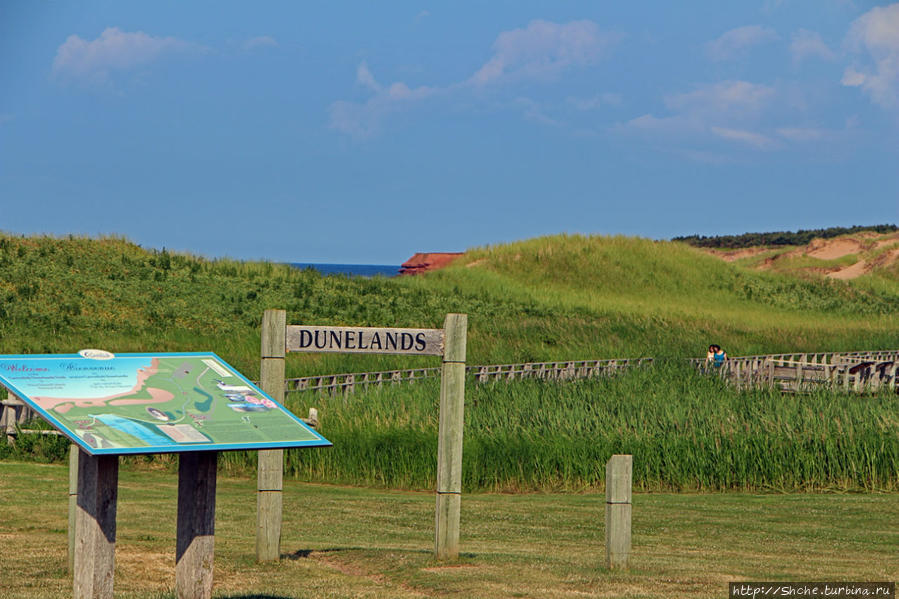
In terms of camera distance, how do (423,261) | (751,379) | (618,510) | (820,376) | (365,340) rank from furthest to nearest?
(423,261)
(820,376)
(751,379)
(365,340)
(618,510)

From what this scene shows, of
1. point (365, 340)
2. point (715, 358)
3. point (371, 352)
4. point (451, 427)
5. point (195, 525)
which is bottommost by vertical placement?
point (195, 525)

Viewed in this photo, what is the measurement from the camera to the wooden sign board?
1059 centimetres

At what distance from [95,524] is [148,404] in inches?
29.8

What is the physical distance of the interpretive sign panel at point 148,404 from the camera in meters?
6.29

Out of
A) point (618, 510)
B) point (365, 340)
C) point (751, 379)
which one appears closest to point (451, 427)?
point (365, 340)

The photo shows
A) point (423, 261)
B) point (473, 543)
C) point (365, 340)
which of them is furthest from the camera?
point (423, 261)

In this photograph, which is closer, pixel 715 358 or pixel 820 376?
pixel 820 376

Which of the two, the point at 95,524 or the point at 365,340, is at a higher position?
the point at 365,340

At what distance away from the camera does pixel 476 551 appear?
11.9 m

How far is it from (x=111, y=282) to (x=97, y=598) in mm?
50426

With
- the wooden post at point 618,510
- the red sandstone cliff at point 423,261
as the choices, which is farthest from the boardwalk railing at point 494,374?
the red sandstone cliff at point 423,261

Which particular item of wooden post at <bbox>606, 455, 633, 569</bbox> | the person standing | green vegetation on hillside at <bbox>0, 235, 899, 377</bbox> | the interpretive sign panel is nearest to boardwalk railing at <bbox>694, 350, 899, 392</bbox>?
the person standing

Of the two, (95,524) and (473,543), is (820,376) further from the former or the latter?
(95,524)

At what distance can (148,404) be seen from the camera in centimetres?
677
